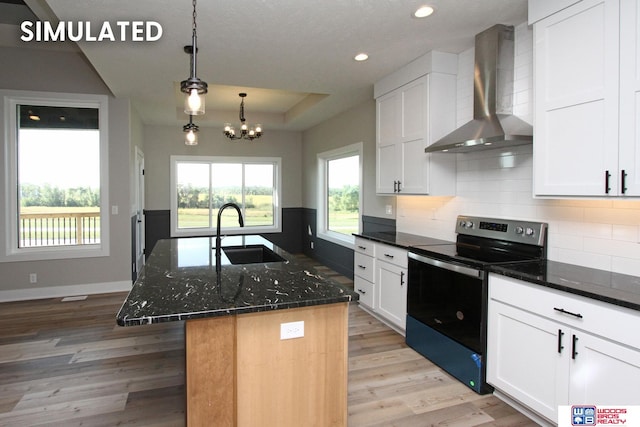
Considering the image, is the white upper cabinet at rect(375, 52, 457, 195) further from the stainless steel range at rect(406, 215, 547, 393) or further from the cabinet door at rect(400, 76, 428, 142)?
the stainless steel range at rect(406, 215, 547, 393)

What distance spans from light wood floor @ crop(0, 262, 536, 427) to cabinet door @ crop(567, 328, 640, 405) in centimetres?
52

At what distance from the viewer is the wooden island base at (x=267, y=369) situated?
5.32 feet

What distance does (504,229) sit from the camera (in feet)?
9.62

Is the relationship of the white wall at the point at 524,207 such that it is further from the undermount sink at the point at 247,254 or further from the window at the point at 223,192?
the window at the point at 223,192

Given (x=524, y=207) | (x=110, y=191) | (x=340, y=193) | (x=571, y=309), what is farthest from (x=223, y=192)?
(x=571, y=309)

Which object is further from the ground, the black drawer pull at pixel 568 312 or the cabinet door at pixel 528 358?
the black drawer pull at pixel 568 312

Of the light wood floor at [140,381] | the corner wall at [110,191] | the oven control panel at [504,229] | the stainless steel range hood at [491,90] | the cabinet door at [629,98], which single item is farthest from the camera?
the corner wall at [110,191]

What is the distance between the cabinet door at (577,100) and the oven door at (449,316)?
2.69 feet

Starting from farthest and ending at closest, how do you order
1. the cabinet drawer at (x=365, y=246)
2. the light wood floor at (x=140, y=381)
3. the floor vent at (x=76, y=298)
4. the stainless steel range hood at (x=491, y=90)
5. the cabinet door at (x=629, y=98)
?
the floor vent at (x=76, y=298)
the cabinet drawer at (x=365, y=246)
the stainless steel range hood at (x=491, y=90)
the light wood floor at (x=140, y=381)
the cabinet door at (x=629, y=98)

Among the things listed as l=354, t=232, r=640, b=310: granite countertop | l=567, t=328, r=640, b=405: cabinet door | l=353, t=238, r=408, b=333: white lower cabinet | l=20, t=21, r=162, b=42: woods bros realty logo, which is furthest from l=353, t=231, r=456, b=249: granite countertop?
l=20, t=21, r=162, b=42: woods bros realty logo

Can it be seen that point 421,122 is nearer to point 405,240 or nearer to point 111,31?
point 405,240

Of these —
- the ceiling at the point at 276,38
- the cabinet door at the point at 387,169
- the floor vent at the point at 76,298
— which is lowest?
the floor vent at the point at 76,298

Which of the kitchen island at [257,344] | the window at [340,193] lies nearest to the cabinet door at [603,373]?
the kitchen island at [257,344]

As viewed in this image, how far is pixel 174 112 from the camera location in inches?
238
